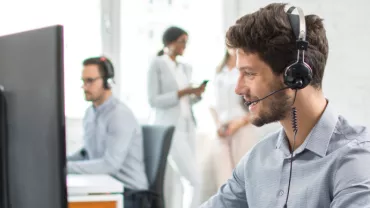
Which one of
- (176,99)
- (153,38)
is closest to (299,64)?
(176,99)

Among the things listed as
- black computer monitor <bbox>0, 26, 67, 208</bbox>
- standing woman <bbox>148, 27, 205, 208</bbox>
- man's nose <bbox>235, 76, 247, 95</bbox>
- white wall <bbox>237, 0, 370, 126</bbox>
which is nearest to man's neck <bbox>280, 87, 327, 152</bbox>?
man's nose <bbox>235, 76, 247, 95</bbox>

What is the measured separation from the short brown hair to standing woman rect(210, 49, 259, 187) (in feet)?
8.49

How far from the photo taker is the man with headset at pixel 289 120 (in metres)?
1.10

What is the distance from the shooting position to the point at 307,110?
1.17 meters

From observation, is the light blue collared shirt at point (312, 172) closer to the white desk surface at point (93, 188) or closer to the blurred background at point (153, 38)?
→ the white desk surface at point (93, 188)

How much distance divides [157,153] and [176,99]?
124 centimetres

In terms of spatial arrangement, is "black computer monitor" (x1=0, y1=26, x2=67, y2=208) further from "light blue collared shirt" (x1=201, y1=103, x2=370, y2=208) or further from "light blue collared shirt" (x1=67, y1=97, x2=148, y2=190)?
"light blue collared shirt" (x1=67, y1=97, x2=148, y2=190)

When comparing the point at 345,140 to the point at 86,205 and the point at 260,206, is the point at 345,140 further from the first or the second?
the point at 86,205

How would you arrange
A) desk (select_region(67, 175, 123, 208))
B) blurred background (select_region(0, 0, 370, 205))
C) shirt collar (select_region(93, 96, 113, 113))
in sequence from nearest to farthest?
1. desk (select_region(67, 175, 123, 208))
2. shirt collar (select_region(93, 96, 113, 113))
3. blurred background (select_region(0, 0, 370, 205))

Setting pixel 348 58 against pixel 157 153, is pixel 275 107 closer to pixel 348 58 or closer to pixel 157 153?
pixel 157 153

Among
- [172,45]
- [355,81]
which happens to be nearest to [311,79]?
[172,45]

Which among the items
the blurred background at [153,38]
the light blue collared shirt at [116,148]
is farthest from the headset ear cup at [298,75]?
the blurred background at [153,38]

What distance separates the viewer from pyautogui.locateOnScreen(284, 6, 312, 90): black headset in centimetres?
110

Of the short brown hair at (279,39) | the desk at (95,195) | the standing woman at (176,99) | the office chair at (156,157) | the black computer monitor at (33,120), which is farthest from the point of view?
the standing woman at (176,99)
